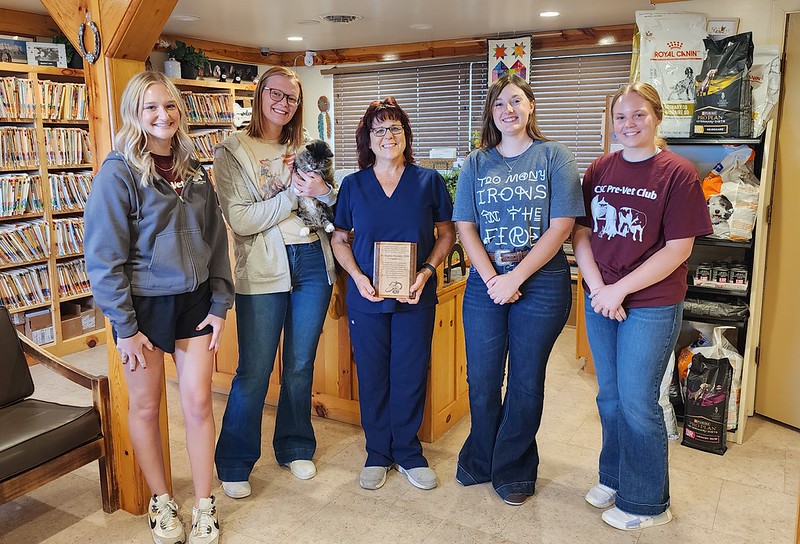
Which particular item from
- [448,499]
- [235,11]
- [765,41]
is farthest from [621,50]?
[448,499]

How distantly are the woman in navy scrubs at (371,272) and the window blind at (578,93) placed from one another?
3.69 metres

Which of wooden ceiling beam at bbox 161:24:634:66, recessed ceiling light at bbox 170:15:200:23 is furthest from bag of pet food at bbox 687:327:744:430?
recessed ceiling light at bbox 170:15:200:23

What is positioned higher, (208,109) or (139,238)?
(208,109)

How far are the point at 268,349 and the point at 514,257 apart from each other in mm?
988

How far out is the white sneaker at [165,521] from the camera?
226cm

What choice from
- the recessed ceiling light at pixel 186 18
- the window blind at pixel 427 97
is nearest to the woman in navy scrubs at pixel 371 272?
the recessed ceiling light at pixel 186 18

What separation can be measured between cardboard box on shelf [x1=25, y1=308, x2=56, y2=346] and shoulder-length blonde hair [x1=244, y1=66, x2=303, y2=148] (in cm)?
282

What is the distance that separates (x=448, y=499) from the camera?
2.56 metres

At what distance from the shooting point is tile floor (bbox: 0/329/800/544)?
234 centimetres

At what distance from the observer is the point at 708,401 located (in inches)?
116

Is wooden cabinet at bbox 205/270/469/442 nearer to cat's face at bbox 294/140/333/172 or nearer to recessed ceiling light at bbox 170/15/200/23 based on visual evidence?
cat's face at bbox 294/140/333/172

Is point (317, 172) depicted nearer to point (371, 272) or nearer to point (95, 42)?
point (371, 272)

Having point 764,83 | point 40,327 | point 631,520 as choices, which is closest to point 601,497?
point 631,520

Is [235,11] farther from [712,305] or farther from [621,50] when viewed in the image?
[712,305]
